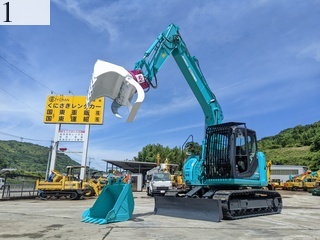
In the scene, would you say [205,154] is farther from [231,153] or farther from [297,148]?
[297,148]

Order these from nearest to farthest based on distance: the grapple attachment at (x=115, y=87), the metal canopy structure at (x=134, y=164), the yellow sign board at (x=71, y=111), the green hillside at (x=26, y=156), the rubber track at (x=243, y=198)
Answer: the grapple attachment at (x=115, y=87)
the rubber track at (x=243, y=198)
the yellow sign board at (x=71, y=111)
the metal canopy structure at (x=134, y=164)
the green hillside at (x=26, y=156)

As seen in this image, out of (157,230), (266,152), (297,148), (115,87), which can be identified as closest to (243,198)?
(157,230)

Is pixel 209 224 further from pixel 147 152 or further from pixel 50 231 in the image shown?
pixel 147 152

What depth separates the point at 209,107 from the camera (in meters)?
11.2

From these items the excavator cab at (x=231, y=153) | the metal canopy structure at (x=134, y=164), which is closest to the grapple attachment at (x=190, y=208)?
the excavator cab at (x=231, y=153)

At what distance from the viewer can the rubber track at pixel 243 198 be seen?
29.0 ft

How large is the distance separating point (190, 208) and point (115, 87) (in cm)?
406

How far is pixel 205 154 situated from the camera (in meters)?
10.1

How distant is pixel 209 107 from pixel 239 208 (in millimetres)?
3597

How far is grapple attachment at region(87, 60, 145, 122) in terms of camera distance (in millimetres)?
7730

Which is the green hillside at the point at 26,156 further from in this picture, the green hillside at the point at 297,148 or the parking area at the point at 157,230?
the parking area at the point at 157,230

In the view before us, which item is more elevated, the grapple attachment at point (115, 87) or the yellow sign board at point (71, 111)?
the yellow sign board at point (71, 111)

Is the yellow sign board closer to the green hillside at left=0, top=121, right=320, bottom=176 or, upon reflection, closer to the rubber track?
the green hillside at left=0, top=121, right=320, bottom=176

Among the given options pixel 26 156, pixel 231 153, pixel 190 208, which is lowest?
pixel 190 208
